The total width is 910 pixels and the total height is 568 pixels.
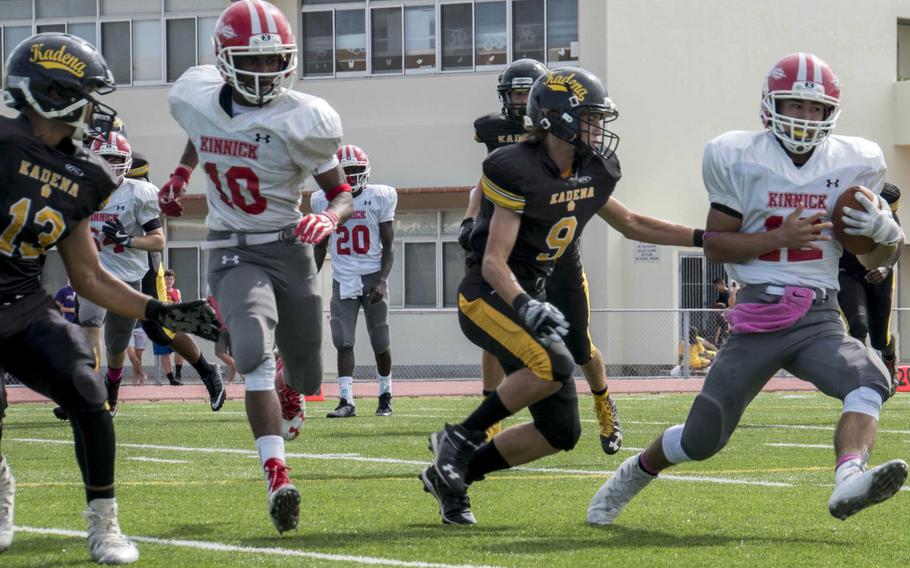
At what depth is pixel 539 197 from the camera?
577cm

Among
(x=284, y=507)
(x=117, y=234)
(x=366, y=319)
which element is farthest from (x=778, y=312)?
(x=366, y=319)

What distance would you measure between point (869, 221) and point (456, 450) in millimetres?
1847

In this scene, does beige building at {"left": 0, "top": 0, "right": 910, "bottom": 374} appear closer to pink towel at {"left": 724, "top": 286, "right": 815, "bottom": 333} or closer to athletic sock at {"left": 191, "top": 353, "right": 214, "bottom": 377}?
athletic sock at {"left": 191, "top": 353, "right": 214, "bottom": 377}

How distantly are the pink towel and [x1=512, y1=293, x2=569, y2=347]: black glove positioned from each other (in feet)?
2.45

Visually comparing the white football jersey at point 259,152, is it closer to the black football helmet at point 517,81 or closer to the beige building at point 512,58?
the black football helmet at point 517,81

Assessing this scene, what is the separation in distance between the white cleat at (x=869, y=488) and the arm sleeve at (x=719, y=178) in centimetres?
125

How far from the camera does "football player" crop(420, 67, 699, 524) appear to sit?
575 cm

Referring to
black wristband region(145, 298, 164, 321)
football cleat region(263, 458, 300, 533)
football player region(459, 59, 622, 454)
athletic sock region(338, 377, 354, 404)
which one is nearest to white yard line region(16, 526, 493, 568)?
football cleat region(263, 458, 300, 533)

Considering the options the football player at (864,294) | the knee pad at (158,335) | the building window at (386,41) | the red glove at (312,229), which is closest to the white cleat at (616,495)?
the red glove at (312,229)

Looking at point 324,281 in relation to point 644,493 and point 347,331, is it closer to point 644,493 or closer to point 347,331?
point 347,331

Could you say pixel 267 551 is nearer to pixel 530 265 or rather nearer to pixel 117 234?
pixel 530 265

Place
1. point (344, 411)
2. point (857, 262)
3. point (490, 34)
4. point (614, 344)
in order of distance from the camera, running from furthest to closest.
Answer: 1. point (490, 34)
2. point (614, 344)
3. point (344, 411)
4. point (857, 262)

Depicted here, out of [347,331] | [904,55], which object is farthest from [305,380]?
[904,55]

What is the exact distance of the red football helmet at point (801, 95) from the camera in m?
5.61
